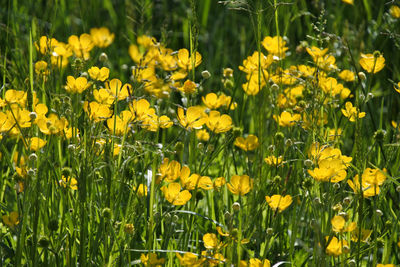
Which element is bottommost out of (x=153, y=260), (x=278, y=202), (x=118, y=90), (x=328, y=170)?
(x=153, y=260)

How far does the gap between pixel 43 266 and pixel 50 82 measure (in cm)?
65

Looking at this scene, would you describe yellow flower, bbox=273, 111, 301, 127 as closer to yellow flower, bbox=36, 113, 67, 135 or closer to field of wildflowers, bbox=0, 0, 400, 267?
field of wildflowers, bbox=0, 0, 400, 267

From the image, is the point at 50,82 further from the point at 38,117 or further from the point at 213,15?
the point at 213,15

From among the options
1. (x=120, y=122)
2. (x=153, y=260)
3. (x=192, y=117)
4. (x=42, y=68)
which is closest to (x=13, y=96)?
(x=42, y=68)

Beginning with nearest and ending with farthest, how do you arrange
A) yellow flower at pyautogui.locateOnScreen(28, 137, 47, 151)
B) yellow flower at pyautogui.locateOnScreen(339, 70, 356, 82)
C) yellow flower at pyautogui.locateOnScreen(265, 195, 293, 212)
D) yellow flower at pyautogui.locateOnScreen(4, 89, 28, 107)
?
A: yellow flower at pyautogui.locateOnScreen(265, 195, 293, 212) → yellow flower at pyautogui.locateOnScreen(28, 137, 47, 151) → yellow flower at pyautogui.locateOnScreen(4, 89, 28, 107) → yellow flower at pyautogui.locateOnScreen(339, 70, 356, 82)

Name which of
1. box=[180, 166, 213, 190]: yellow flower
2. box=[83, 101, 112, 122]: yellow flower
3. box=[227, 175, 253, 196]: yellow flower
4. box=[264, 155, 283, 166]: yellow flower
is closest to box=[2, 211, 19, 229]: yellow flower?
box=[83, 101, 112, 122]: yellow flower

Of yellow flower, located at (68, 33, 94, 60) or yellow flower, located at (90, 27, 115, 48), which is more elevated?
yellow flower, located at (68, 33, 94, 60)

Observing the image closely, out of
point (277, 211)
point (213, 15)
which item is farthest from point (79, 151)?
point (213, 15)

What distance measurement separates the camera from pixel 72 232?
61.9 inches

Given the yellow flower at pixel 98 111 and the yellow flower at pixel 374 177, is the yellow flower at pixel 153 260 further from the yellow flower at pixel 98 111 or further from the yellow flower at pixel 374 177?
the yellow flower at pixel 374 177

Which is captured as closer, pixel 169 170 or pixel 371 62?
pixel 169 170

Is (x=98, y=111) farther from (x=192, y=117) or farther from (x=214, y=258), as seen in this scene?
(x=214, y=258)

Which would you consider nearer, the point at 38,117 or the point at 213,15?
the point at 38,117

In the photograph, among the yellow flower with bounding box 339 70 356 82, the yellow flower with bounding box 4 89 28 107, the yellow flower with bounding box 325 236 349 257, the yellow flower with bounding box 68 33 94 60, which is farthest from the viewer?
the yellow flower with bounding box 339 70 356 82
